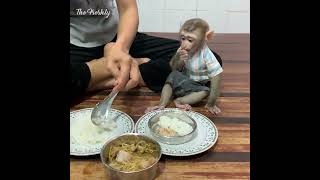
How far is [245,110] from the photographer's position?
1148mm

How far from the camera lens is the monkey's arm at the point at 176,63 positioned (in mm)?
1247

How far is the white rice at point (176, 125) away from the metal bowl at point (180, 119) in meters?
0.01

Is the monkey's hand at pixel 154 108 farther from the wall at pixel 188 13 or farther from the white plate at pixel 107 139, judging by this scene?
the wall at pixel 188 13

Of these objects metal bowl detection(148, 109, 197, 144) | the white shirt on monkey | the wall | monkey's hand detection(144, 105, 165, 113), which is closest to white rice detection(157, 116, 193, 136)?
metal bowl detection(148, 109, 197, 144)

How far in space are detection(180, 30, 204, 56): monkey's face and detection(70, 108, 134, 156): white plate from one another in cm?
31

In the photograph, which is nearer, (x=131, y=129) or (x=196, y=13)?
(x=131, y=129)

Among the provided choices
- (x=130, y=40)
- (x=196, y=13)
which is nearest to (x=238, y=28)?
(x=196, y=13)

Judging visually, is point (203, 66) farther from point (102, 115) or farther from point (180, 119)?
point (102, 115)

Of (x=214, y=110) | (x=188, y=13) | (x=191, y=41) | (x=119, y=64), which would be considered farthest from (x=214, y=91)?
(x=188, y=13)

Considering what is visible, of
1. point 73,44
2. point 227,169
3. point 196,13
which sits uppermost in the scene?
point 196,13

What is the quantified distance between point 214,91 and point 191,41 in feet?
0.59

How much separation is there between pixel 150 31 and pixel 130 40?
Answer: 986 mm
